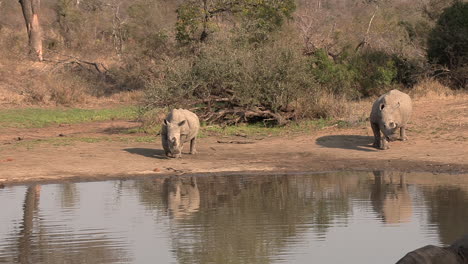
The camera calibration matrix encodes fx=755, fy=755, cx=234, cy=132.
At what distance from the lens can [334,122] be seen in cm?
2100

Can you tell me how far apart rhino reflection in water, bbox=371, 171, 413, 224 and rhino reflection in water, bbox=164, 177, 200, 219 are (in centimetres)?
297

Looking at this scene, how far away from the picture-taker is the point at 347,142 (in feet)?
61.3

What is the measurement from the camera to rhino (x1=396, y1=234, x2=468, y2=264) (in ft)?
19.8

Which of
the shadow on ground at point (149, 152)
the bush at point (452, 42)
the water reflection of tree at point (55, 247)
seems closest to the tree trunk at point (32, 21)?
the bush at point (452, 42)

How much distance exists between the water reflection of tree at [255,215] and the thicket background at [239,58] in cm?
727

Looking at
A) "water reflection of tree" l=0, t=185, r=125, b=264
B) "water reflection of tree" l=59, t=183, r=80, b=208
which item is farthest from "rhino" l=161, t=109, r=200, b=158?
"water reflection of tree" l=0, t=185, r=125, b=264

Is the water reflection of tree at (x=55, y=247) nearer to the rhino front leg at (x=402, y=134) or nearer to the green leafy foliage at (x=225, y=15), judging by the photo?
the rhino front leg at (x=402, y=134)

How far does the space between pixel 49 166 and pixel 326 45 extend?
17000 mm

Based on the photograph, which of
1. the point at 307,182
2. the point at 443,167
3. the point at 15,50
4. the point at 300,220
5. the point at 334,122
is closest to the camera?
the point at 300,220

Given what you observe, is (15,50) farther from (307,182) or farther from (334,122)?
(307,182)

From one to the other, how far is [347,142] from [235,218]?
7979 millimetres

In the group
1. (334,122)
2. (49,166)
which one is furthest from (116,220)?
→ (334,122)

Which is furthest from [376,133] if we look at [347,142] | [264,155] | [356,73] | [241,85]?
[356,73]

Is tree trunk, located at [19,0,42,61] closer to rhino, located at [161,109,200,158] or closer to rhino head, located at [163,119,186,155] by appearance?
rhino, located at [161,109,200,158]
